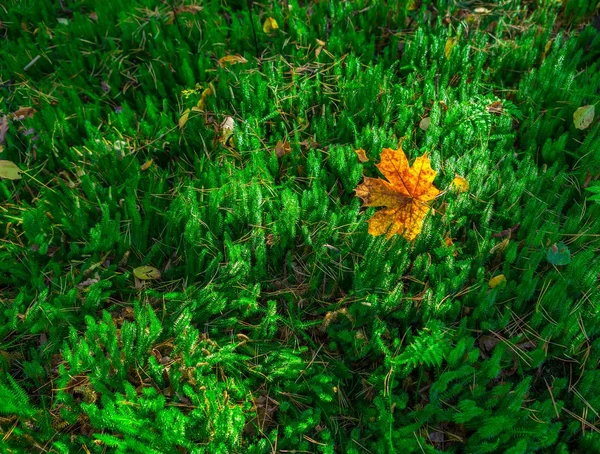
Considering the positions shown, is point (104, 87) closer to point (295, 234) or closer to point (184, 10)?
point (184, 10)

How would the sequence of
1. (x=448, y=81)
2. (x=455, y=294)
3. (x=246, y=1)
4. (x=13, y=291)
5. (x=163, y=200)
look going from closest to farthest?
1. (x=455, y=294)
2. (x=13, y=291)
3. (x=163, y=200)
4. (x=448, y=81)
5. (x=246, y=1)

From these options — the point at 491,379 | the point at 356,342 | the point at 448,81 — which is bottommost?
the point at 491,379

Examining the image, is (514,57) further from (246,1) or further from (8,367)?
(8,367)

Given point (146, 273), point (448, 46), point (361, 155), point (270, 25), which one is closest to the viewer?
point (146, 273)

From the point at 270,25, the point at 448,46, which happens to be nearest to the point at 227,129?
the point at 270,25

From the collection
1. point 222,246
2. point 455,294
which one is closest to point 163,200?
point 222,246
